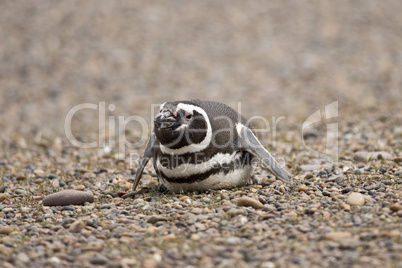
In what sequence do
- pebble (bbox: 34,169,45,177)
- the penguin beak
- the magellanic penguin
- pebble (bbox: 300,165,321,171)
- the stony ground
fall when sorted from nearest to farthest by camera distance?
the stony ground < the penguin beak < the magellanic penguin < pebble (bbox: 300,165,321,171) < pebble (bbox: 34,169,45,177)

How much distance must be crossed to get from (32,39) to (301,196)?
1252cm

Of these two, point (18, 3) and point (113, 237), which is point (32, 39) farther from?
point (113, 237)

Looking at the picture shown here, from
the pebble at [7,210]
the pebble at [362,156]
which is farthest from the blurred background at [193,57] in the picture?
the pebble at [7,210]

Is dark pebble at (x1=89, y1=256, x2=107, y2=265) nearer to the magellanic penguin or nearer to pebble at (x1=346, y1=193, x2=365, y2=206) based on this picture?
the magellanic penguin

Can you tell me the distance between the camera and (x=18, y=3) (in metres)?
17.1

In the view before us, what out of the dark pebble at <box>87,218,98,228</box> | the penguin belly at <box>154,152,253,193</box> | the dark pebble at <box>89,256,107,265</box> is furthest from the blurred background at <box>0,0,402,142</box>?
the dark pebble at <box>89,256,107,265</box>

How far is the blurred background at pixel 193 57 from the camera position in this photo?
1216 cm

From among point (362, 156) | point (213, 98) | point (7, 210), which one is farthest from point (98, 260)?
point (213, 98)

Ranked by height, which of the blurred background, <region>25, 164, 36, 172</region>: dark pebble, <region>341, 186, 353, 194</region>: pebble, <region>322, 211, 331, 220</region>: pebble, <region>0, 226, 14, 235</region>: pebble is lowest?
<region>0, 226, 14, 235</region>: pebble

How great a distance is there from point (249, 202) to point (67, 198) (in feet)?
6.45

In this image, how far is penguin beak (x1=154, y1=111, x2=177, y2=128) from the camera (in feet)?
15.7

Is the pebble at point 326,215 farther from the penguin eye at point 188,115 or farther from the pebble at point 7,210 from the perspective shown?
the pebble at point 7,210

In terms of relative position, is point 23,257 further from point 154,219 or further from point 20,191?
point 20,191

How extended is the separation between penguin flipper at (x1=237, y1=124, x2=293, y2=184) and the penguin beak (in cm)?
90
